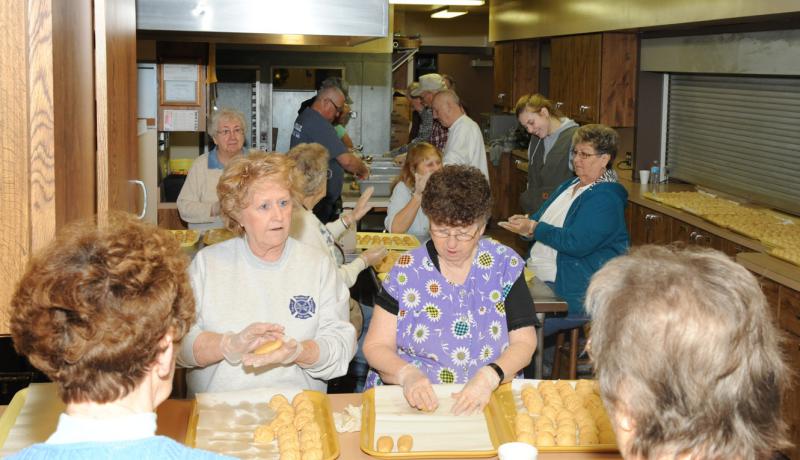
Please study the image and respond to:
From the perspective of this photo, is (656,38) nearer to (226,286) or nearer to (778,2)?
(778,2)

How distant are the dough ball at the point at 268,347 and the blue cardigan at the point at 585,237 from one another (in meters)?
2.30

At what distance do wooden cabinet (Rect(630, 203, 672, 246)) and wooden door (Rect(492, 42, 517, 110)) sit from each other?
480 cm

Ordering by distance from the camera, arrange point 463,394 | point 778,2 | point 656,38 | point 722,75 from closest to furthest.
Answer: point 463,394 < point 778,2 < point 722,75 < point 656,38

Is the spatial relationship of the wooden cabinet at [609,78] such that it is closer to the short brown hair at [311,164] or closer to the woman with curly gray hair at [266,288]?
the short brown hair at [311,164]

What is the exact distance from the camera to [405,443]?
2480 mm

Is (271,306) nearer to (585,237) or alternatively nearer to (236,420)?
(236,420)

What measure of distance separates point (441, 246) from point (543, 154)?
163 inches

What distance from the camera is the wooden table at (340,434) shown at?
248cm

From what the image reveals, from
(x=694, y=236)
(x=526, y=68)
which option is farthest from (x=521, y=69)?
(x=694, y=236)

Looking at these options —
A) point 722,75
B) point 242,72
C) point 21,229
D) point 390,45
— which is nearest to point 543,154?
point 722,75

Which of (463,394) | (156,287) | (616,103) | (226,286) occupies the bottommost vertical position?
(463,394)

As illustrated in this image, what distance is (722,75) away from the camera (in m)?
6.96

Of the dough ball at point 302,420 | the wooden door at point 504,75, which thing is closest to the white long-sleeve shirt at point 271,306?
the dough ball at point 302,420

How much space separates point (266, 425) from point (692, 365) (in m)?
1.44
